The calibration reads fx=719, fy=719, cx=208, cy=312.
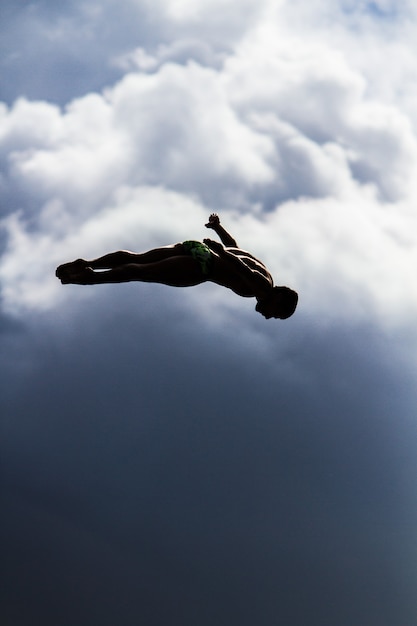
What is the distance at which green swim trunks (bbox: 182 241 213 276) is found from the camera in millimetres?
12066

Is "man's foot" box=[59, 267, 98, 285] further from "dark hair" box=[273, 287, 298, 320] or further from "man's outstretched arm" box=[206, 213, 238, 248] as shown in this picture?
"dark hair" box=[273, 287, 298, 320]

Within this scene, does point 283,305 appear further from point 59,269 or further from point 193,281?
point 59,269

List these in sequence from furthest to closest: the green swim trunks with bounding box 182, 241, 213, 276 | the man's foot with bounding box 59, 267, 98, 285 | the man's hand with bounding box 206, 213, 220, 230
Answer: the man's hand with bounding box 206, 213, 220, 230, the green swim trunks with bounding box 182, 241, 213, 276, the man's foot with bounding box 59, 267, 98, 285

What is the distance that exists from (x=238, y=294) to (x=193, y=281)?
84 centimetres

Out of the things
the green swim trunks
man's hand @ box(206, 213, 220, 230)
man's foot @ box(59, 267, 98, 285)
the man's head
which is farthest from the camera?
man's hand @ box(206, 213, 220, 230)

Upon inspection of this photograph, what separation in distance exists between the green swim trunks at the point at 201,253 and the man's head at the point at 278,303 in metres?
1.07

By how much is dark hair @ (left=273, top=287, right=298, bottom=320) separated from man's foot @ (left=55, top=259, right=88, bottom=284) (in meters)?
3.25

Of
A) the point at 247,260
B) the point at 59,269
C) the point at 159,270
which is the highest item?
the point at 247,260

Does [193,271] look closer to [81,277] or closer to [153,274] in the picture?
[153,274]

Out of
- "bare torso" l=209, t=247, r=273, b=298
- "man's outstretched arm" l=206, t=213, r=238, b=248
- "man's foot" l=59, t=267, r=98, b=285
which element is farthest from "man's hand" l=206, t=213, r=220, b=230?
"man's foot" l=59, t=267, r=98, b=285

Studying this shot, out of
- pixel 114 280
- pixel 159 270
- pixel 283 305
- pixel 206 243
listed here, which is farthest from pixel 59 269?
pixel 283 305

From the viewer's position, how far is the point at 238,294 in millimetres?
12531

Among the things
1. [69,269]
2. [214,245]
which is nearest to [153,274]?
[214,245]

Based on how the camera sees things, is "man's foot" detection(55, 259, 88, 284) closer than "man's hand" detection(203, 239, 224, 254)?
Yes
